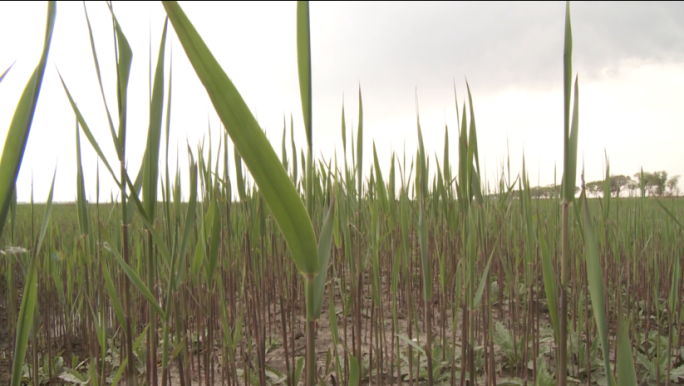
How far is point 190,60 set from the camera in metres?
0.36

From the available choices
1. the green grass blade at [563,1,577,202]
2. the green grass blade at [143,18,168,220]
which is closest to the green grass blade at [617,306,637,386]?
the green grass blade at [563,1,577,202]

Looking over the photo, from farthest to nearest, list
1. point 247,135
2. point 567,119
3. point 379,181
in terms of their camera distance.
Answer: point 379,181
point 567,119
point 247,135

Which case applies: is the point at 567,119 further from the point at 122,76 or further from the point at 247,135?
the point at 122,76

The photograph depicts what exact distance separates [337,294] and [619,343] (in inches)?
85.2

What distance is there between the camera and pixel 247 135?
38cm

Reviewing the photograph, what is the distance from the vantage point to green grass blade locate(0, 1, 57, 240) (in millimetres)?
494

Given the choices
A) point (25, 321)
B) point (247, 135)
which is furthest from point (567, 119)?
point (25, 321)

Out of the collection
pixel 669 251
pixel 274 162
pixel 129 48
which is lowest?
pixel 669 251

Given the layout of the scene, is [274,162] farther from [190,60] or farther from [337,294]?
[337,294]

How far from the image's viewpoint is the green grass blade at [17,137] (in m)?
0.49

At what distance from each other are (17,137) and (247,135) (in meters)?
0.34

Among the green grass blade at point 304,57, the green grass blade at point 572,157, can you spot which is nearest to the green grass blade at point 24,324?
the green grass blade at point 304,57

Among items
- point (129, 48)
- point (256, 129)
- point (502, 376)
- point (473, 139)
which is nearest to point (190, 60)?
point (256, 129)

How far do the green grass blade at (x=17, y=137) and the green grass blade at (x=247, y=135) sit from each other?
27 cm
